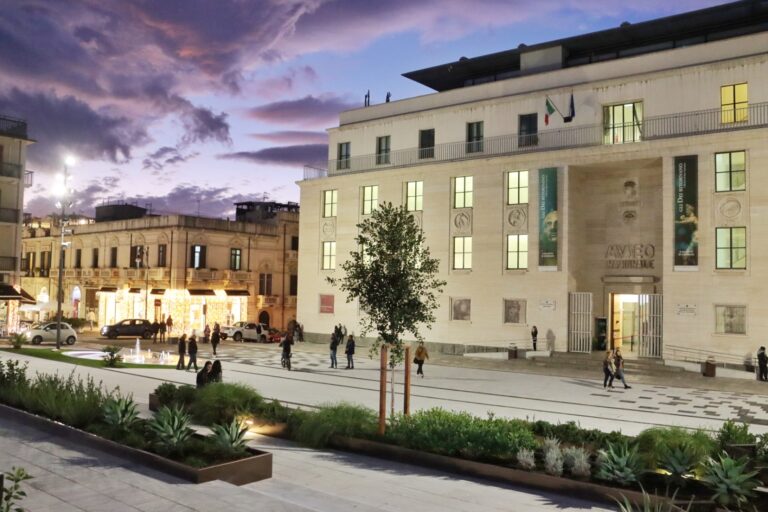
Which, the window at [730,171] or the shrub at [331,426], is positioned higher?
the window at [730,171]

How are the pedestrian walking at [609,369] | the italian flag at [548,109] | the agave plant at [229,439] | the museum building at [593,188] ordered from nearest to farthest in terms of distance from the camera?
the agave plant at [229,439] < the pedestrian walking at [609,369] < the museum building at [593,188] < the italian flag at [548,109]

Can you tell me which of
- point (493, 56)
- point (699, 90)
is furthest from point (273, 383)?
point (493, 56)

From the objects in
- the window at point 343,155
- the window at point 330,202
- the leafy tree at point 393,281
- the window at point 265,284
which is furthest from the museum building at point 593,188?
the leafy tree at point 393,281

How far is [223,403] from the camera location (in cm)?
1466

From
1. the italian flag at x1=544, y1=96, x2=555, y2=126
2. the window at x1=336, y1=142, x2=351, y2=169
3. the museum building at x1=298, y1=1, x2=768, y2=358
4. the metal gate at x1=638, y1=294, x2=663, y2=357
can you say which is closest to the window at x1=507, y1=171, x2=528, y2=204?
the museum building at x1=298, y1=1, x2=768, y2=358

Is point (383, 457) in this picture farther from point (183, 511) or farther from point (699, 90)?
point (699, 90)

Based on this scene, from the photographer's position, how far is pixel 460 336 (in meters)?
37.8

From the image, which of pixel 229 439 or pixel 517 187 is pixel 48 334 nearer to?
pixel 517 187

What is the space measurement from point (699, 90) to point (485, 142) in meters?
12.0

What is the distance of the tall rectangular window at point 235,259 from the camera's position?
53031mm

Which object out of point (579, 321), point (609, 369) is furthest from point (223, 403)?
point (579, 321)

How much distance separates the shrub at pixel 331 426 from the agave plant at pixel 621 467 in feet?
15.8

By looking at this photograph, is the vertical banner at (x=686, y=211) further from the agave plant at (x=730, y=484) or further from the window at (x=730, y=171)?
the agave plant at (x=730, y=484)

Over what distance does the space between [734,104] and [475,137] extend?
14.3m
